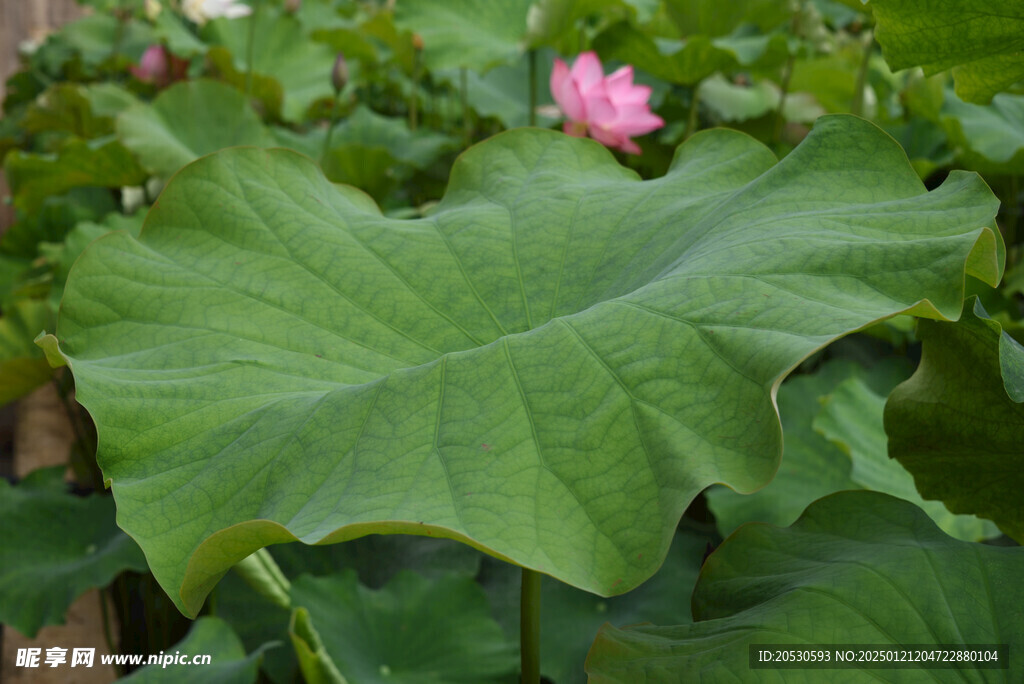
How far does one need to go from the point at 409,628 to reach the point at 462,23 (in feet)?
4.24

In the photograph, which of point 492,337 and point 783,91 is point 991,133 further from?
point 492,337

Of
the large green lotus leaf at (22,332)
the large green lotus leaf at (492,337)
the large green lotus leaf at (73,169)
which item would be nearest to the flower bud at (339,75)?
the large green lotus leaf at (73,169)

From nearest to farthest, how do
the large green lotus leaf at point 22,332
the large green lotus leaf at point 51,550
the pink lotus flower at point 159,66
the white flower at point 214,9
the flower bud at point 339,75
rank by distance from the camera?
1. the large green lotus leaf at point 51,550
2. the large green lotus leaf at point 22,332
3. the flower bud at point 339,75
4. the pink lotus flower at point 159,66
5. the white flower at point 214,9

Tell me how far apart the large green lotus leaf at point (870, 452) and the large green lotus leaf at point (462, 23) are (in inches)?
38.8

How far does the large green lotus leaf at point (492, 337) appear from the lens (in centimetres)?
53

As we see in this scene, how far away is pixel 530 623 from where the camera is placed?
708mm

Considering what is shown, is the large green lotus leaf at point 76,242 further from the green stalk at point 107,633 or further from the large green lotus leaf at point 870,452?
the large green lotus leaf at point 870,452

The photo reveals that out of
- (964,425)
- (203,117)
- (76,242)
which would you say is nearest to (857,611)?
(964,425)

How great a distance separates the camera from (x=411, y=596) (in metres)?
1.08

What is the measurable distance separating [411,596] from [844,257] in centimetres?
71

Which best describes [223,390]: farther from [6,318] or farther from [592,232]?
[6,318]

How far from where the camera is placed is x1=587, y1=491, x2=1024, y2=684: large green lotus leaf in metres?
0.57

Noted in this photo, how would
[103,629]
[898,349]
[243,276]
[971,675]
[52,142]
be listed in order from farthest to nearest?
1. [52,142]
2. [898,349]
3. [103,629]
4. [243,276]
5. [971,675]

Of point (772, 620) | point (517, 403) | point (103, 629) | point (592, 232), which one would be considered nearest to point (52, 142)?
point (103, 629)
